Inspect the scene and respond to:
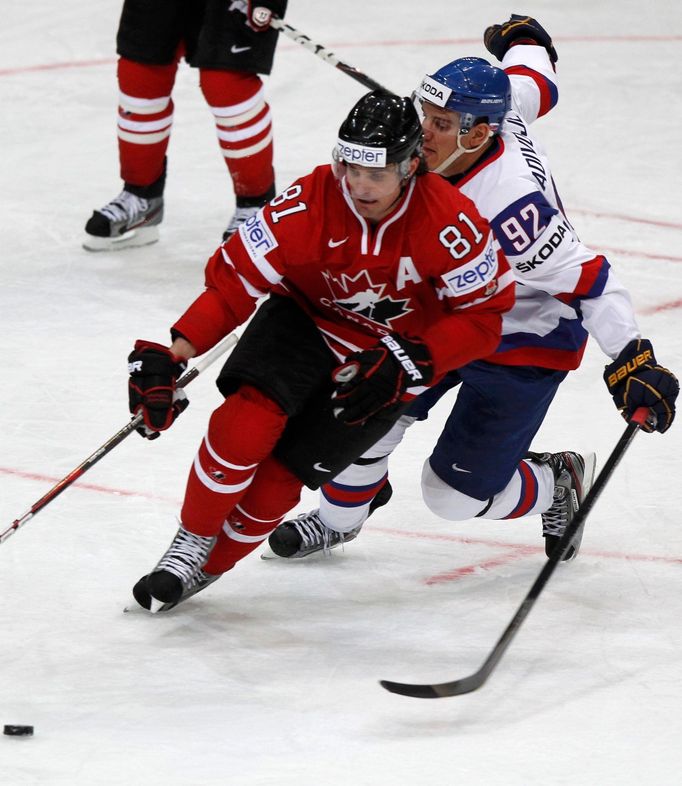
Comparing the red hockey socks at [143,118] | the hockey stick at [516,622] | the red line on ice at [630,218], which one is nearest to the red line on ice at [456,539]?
the hockey stick at [516,622]

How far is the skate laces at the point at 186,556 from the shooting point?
274 cm

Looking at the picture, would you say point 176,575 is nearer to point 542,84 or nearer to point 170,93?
point 542,84

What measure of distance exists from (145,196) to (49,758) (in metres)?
2.87

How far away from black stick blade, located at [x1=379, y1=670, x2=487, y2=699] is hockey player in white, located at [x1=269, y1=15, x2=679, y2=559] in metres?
0.56

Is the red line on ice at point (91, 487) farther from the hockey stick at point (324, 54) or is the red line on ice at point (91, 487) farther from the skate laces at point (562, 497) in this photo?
the hockey stick at point (324, 54)

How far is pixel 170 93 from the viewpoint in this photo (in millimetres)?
4766

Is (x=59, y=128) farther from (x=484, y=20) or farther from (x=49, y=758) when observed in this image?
(x=49, y=758)

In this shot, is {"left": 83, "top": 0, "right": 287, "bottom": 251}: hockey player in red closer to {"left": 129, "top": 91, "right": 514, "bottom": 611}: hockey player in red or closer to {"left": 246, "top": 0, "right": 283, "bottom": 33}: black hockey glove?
{"left": 246, "top": 0, "right": 283, "bottom": 33}: black hockey glove

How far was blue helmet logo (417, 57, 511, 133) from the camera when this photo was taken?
2822mm

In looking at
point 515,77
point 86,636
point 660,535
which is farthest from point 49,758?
point 515,77

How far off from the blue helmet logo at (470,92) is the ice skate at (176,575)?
947mm

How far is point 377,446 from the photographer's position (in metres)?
2.97

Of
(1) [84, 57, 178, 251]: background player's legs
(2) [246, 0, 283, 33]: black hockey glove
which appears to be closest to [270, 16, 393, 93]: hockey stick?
(2) [246, 0, 283, 33]: black hockey glove

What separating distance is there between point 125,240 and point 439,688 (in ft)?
9.09
